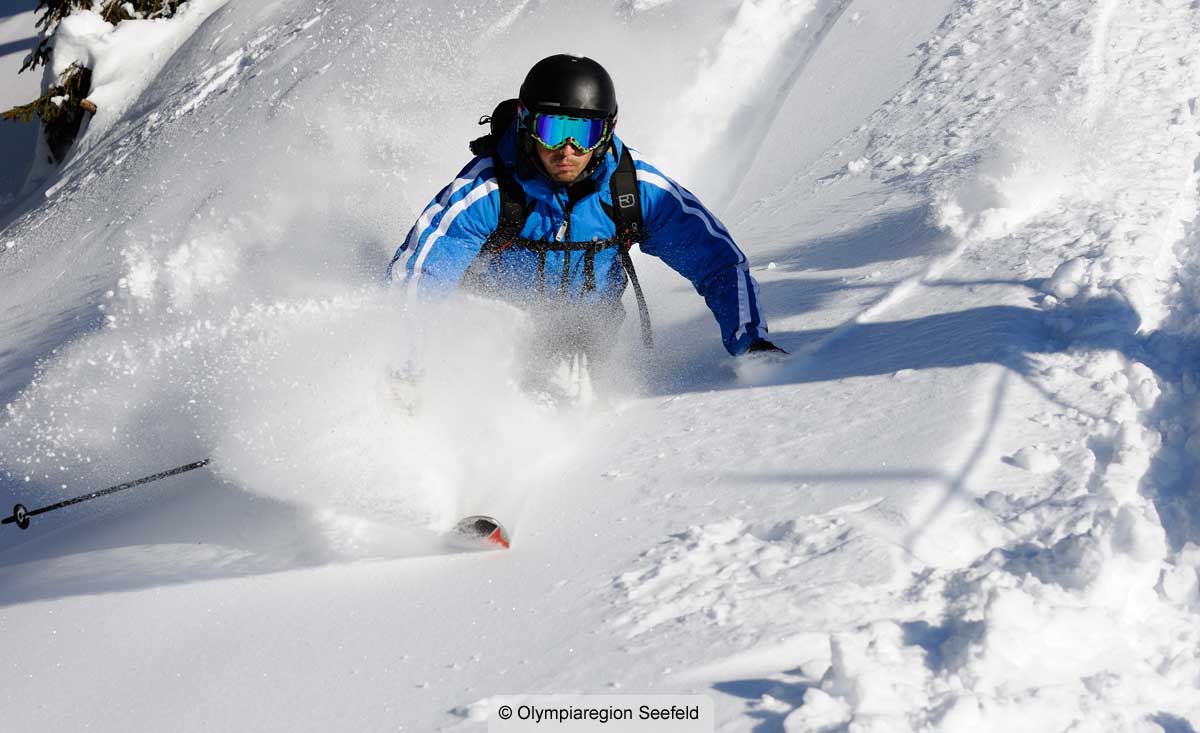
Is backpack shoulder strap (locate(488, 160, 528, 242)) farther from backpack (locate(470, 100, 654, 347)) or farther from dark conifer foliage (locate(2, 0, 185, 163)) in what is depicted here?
dark conifer foliage (locate(2, 0, 185, 163))

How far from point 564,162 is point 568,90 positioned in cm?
28

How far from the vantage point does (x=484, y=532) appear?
134 inches

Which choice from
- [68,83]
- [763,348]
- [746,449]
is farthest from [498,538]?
[68,83]

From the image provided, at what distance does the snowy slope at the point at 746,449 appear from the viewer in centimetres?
254

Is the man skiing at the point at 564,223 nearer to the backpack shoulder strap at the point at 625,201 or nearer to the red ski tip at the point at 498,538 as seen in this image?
the backpack shoulder strap at the point at 625,201

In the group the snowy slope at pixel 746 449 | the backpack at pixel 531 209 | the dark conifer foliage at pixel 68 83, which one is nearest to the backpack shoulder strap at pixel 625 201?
the backpack at pixel 531 209

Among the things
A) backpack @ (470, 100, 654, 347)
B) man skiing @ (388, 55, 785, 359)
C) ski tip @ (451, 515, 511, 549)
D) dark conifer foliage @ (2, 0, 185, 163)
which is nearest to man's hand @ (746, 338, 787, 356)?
man skiing @ (388, 55, 785, 359)

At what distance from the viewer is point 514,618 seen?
9.65 ft

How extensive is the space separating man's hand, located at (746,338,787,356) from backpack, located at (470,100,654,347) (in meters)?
0.63

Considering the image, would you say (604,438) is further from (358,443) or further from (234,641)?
(234,641)

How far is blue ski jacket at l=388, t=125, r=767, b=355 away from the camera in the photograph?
4406 millimetres

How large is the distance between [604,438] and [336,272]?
3.00 m

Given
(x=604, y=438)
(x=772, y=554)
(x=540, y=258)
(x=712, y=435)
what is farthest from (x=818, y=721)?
(x=540, y=258)

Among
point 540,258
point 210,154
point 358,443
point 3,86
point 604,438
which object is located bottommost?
point 604,438
